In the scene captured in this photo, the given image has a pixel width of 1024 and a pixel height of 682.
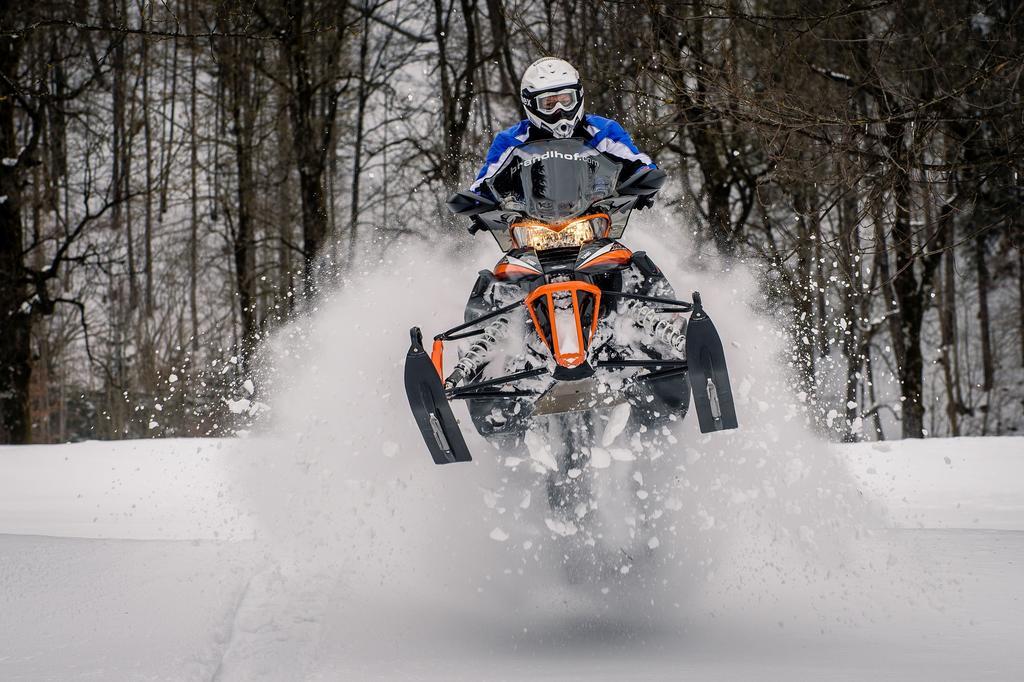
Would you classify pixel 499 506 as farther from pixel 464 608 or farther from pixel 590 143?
pixel 590 143

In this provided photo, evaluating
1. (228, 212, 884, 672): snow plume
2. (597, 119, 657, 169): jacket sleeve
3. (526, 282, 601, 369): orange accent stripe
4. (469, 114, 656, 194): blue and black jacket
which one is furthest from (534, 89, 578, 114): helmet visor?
(228, 212, 884, 672): snow plume

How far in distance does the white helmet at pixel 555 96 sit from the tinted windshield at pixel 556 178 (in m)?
0.13

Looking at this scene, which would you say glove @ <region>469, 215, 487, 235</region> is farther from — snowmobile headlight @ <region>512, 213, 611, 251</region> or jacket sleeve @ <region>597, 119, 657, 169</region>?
jacket sleeve @ <region>597, 119, 657, 169</region>

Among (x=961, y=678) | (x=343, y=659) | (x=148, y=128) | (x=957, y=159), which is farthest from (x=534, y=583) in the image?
(x=148, y=128)

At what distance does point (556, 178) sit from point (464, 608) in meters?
2.69

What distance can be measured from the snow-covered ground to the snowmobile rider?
1.68m

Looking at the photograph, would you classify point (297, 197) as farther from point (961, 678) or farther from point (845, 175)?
point (961, 678)

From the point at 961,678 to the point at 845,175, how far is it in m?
4.94

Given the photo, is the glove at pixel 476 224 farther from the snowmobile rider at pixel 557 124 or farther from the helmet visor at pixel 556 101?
the helmet visor at pixel 556 101

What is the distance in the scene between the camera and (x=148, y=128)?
20688mm

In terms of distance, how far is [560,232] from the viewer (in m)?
5.98

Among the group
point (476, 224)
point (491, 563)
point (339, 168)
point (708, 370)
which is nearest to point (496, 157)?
point (476, 224)

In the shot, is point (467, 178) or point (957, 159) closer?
point (957, 159)

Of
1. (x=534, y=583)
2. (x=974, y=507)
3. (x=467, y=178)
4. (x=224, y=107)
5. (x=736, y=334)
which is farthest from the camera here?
(x=224, y=107)
